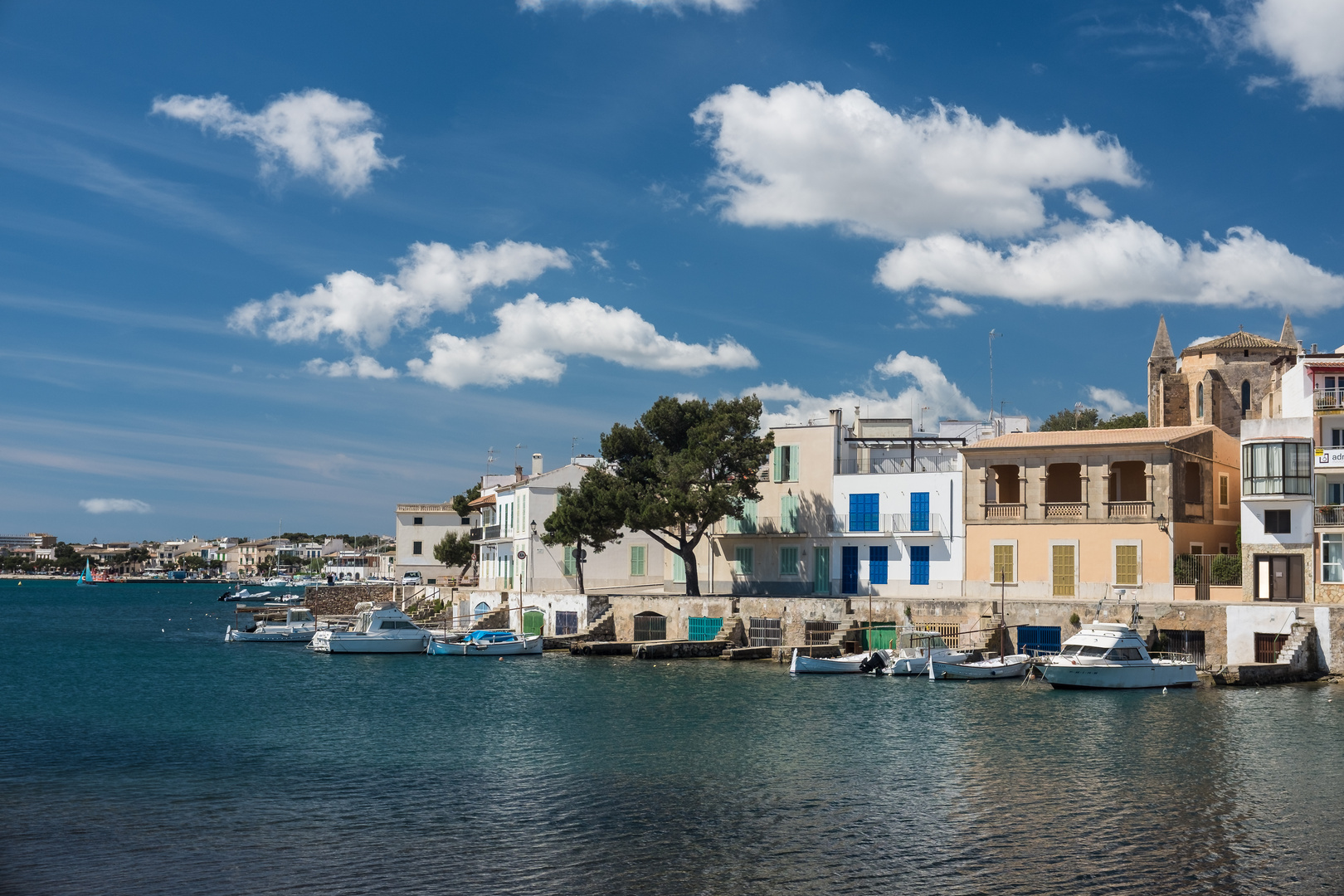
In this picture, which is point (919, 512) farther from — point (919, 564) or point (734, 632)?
point (734, 632)

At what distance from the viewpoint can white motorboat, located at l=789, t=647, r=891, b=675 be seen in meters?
49.7

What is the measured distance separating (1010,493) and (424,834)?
4255 cm

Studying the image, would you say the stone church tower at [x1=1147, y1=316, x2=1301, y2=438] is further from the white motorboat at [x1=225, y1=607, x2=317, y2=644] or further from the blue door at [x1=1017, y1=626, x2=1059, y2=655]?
the white motorboat at [x1=225, y1=607, x2=317, y2=644]

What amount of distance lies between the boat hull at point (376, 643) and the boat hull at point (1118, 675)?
109 feet

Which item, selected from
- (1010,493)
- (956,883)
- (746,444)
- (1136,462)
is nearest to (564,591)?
(746,444)

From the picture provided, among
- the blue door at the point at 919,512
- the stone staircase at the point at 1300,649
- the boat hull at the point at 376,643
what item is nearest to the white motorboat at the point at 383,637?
the boat hull at the point at 376,643

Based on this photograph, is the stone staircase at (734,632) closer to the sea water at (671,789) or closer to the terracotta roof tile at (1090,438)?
the sea water at (671,789)

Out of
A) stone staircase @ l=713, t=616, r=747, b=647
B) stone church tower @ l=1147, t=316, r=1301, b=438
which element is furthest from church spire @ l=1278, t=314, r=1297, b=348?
stone staircase @ l=713, t=616, r=747, b=647

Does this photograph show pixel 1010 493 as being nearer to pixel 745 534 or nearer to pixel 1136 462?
pixel 1136 462

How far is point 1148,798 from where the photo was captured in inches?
1005

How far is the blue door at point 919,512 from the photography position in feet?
194

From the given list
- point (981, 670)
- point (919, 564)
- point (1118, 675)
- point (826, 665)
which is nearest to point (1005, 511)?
point (919, 564)

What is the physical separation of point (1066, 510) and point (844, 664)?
1411 centimetres

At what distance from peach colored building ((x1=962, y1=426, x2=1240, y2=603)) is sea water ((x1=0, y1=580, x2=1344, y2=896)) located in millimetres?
10705
